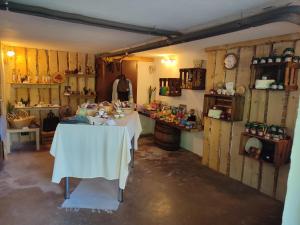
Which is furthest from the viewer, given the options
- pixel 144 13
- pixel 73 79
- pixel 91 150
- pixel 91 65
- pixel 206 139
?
pixel 91 65

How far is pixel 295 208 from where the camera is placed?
0.75m

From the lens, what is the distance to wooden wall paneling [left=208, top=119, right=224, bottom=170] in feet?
14.1

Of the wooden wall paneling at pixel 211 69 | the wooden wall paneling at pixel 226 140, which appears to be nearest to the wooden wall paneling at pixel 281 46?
the wooden wall paneling at pixel 226 140

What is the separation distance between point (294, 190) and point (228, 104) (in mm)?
3489

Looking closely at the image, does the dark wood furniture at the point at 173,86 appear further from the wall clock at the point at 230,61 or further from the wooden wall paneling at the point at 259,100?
the wooden wall paneling at the point at 259,100

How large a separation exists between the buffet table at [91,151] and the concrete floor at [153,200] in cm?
42

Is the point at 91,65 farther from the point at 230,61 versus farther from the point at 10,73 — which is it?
the point at 230,61

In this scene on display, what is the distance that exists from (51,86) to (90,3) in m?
4.30

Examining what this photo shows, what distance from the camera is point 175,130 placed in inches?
213

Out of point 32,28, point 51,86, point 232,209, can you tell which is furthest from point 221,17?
point 51,86

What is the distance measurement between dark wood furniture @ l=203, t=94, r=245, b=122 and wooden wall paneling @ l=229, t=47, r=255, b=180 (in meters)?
0.10

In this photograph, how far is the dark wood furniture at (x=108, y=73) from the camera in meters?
6.30

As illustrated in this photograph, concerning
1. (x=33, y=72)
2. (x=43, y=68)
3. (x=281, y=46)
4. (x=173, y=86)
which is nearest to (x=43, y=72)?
(x=43, y=68)

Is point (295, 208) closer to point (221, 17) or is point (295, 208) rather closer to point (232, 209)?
point (221, 17)
